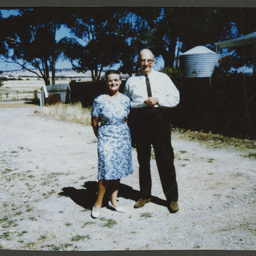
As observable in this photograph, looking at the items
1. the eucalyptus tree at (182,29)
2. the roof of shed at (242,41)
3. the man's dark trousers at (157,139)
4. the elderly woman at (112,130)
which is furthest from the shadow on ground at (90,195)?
the roof of shed at (242,41)

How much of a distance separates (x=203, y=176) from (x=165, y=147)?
174 cm

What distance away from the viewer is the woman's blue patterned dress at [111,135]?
3346 millimetres

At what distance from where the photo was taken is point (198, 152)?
646 cm

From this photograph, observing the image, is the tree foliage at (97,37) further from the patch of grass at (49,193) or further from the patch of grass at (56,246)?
the patch of grass at (56,246)

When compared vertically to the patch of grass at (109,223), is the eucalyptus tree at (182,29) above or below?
above

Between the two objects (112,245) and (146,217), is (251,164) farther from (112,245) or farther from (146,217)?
(112,245)

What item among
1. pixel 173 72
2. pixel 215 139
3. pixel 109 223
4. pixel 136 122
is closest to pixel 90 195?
pixel 109 223

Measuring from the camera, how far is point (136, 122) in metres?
3.55

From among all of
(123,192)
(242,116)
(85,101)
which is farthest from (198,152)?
(85,101)

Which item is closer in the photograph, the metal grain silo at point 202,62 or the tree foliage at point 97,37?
the tree foliage at point 97,37

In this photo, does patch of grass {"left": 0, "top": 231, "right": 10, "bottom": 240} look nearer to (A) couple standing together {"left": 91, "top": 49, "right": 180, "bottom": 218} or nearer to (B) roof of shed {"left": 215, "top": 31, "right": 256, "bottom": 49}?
(A) couple standing together {"left": 91, "top": 49, "right": 180, "bottom": 218}

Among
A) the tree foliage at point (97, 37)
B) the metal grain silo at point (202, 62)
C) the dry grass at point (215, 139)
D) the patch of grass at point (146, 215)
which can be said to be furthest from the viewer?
the metal grain silo at point (202, 62)

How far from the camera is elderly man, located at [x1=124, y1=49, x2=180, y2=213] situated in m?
3.41

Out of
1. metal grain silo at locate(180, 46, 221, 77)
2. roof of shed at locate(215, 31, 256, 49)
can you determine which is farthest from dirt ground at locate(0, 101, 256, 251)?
roof of shed at locate(215, 31, 256, 49)
